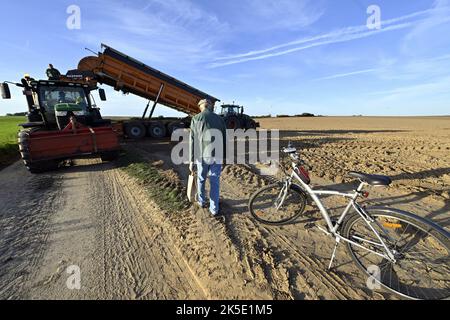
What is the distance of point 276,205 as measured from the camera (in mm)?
3949

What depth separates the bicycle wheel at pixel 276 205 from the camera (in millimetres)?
3799

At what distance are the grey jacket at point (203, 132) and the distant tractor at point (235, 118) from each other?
1322 cm

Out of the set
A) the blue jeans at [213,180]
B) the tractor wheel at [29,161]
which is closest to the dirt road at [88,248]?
the blue jeans at [213,180]

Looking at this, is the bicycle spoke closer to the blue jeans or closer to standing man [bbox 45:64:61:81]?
the blue jeans

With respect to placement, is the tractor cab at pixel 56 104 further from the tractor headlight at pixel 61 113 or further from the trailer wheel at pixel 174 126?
the trailer wheel at pixel 174 126

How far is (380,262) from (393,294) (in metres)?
0.42

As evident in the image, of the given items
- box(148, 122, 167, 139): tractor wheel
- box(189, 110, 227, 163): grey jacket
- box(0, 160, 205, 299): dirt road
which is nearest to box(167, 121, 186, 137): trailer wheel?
box(148, 122, 167, 139): tractor wheel

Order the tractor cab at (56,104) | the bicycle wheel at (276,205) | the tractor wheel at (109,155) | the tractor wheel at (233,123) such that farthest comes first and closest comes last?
the tractor wheel at (233,123)
the tractor cab at (56,104)
the tractor wheel at (109,155)
the bicycle wheel at (276,205)

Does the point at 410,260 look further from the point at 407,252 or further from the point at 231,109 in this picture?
the point at 231,109

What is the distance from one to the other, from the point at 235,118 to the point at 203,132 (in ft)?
45.6

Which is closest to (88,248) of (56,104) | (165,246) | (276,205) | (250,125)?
(165,246)

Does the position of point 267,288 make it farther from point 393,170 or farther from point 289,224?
point 393,170
